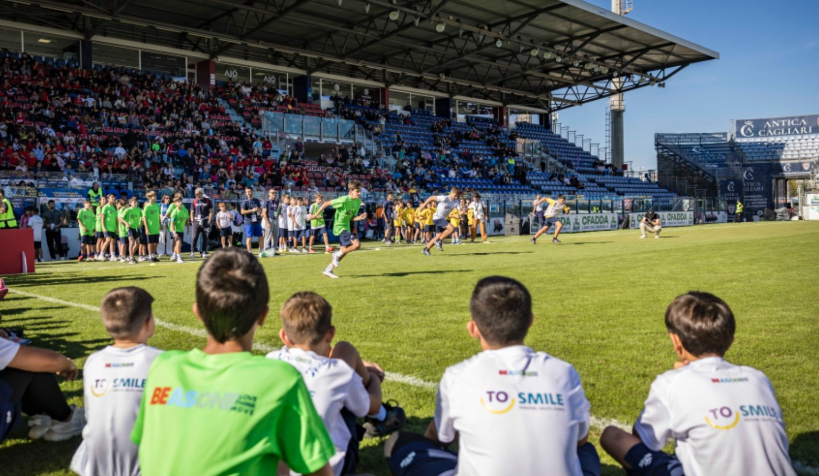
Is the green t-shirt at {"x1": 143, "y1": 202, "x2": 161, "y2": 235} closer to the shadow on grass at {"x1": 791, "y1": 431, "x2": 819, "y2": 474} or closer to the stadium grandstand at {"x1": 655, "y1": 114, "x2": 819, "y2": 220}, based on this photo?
the shadow on grass at {"x1": 791, "y1": 431, "x2": 819, "y2": 474}

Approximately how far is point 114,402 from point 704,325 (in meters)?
2.72

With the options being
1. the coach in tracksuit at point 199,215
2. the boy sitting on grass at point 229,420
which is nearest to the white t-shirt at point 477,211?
the coach in tracksuit at point 199,215

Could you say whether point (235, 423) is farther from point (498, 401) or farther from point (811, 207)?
point (811, 207)

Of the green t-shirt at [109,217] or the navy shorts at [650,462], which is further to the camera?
the green t-shirt at [109,217]

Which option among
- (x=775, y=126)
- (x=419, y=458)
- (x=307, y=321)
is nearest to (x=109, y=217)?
(x=307, y=321)

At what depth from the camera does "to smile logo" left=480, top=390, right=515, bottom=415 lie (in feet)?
7.64

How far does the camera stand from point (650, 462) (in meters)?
2.83

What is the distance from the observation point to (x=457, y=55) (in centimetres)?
4003

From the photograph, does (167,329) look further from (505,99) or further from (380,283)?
(505,99)

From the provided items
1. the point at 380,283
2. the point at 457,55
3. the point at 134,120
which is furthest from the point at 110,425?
the point at 457,55

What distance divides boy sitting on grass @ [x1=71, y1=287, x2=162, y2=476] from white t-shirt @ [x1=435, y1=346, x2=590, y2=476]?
1.44 meters

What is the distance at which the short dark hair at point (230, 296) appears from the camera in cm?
212

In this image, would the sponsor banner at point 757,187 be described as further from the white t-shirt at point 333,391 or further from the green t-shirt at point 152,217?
the white t-shirt at point 333,391

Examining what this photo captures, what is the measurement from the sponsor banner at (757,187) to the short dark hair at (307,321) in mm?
64872
